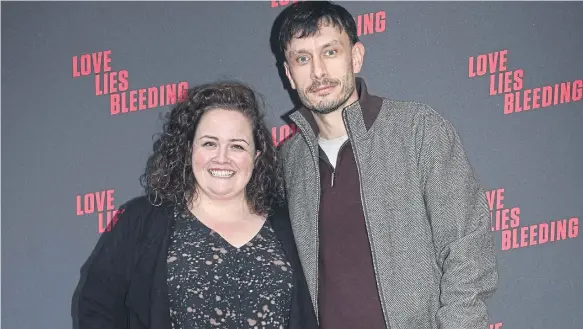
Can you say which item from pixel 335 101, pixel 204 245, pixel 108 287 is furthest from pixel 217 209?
pixel 335 101

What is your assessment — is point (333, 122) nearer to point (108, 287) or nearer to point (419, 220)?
point (419, 220)

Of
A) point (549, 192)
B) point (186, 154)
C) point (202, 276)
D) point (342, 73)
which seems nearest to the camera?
point (202, 276)

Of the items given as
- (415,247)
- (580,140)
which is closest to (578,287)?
(580,140)

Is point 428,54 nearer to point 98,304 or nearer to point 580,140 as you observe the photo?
point 580,140

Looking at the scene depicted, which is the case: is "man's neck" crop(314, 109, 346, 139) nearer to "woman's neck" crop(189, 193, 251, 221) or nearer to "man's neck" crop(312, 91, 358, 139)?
"man's neck" crop(312, 91, 358, 139)

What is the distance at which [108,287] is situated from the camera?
1.69 meters

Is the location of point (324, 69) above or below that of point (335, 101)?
above

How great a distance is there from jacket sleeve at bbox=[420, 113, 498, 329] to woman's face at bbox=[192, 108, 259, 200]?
589 millimetres

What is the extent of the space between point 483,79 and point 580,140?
51 centimetres

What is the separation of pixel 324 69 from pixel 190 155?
1.81ft

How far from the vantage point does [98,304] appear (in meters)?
1.68

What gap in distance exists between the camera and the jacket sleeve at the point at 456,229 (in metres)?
1.52

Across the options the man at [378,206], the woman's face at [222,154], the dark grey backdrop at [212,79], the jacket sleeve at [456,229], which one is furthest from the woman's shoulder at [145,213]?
the jacket sleeve at [456,229]

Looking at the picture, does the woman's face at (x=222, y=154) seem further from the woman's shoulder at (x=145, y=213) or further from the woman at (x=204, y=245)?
the woman's shoulder at (x=145, y=213)
